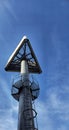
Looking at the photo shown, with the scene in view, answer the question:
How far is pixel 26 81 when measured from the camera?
2933 centimetres

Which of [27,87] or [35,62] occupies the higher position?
[35,62]

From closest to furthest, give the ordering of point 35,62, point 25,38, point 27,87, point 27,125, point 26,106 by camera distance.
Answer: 1. point 27,125
2. point 26,106
3. point 27,87
4. point 25,38
5. point 35,62

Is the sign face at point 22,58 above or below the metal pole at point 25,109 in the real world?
above

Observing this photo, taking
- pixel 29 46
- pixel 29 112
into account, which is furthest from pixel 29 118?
pixel 29 46

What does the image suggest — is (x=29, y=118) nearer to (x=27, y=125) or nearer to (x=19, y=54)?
(x=27, y=125)

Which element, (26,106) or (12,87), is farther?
(12,87)

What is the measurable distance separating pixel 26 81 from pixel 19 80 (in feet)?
3.01

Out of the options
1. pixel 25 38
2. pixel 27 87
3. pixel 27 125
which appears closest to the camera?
pixel 27 125

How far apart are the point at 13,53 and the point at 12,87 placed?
7.31 meters

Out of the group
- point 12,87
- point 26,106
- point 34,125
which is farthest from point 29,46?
point 34,125

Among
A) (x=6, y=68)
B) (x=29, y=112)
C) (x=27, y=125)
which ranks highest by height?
(x=6, y=68)

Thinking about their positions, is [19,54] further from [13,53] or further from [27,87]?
[27,87]

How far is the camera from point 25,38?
34312 millimetres

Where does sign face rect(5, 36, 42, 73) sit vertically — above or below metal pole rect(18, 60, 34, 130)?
above
